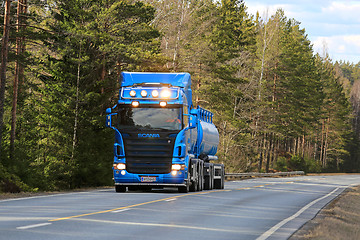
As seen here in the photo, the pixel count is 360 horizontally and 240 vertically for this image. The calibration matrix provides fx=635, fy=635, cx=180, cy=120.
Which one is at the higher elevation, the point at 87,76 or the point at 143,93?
the point at 87,76

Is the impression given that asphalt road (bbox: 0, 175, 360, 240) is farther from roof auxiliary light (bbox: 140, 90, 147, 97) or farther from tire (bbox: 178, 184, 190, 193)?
roof auxiliary light (bbox: 140, 90, 147, 97)

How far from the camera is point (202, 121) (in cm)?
2934

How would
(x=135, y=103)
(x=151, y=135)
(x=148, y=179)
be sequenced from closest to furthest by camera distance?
1. (x=151, y=135)
2. (x=148, y=179)
3. (x=135, y=103)

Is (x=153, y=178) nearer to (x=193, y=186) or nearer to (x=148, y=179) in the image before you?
(x=148, y=179)

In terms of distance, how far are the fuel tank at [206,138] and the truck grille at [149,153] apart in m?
4.81

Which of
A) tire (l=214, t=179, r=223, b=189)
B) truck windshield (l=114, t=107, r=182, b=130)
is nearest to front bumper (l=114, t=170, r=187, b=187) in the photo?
truck windshield (l=114, t=107, r=182, b=130)

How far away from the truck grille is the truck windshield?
329 mm

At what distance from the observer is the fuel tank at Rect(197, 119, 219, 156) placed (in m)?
28.3

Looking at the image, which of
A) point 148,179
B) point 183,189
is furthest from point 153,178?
point 183,189

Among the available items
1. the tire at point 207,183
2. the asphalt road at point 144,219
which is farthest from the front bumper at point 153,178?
the tire at point 207,183

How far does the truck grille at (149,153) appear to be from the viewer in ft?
75.4

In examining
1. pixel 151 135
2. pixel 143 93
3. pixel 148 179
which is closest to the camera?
pixel 151 135

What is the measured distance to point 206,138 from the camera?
29750 millimetres

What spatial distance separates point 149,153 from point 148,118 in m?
1.28
